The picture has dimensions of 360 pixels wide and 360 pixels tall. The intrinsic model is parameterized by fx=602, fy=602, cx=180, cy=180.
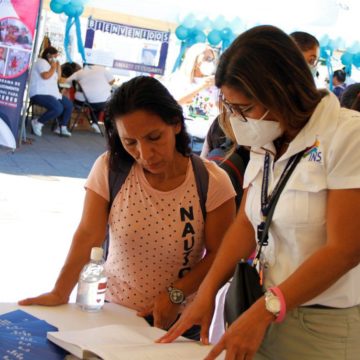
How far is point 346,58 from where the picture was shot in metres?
10.3

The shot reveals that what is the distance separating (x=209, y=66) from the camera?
17.0 ft

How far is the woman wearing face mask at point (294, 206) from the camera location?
1.22 m

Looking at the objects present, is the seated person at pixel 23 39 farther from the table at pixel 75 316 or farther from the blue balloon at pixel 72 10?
the table at pixel 75 316

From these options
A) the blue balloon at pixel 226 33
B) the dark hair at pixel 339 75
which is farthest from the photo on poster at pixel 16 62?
the dark hair at pixel 339 75

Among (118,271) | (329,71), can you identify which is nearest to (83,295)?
(118,271)

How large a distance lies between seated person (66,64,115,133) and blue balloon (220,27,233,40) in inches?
85.2

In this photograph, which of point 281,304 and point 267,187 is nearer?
point 281,304

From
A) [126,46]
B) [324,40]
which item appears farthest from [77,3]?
[324,40]

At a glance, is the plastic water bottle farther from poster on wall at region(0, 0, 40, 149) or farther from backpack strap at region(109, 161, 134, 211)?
poster on wall at region(0, 0, 40, 149)

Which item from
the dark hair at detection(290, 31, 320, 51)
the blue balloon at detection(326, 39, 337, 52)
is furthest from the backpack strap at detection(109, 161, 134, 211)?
the blue balloon at detection(326, 39, 337, 52)

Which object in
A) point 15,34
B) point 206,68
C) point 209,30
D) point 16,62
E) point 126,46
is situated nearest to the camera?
point 206,68

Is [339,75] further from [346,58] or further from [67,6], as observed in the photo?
[67,6]

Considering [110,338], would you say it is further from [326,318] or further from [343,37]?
[343,37]

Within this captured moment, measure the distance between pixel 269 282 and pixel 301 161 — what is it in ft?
1.01
